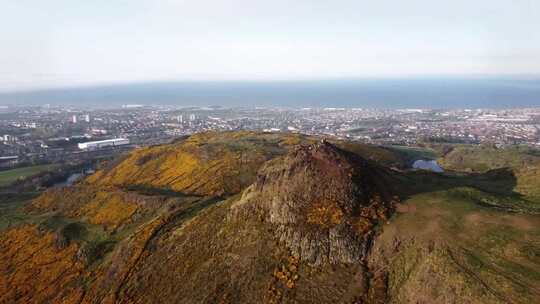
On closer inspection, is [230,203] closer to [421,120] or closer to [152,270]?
[152,270]

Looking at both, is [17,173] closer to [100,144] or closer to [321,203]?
[100,144]

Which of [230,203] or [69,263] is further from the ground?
[230,203]

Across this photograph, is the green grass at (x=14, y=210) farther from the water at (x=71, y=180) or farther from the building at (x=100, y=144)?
the building at (x=100, y=144)

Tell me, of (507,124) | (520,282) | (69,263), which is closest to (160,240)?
(69,263)

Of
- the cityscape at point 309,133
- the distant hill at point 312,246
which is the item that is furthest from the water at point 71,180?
the distant hill at point 312,246

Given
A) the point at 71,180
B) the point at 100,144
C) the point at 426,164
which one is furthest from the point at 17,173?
the point at 426,164

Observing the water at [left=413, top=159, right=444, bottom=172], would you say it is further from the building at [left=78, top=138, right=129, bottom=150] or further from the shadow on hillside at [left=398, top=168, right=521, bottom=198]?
the building at [left=78, top=138, right=129, bottom=150]
